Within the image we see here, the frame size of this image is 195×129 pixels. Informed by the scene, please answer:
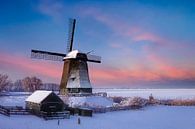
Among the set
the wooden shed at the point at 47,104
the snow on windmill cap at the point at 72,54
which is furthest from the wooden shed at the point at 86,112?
the snow on windmill cap at the point at 72,54

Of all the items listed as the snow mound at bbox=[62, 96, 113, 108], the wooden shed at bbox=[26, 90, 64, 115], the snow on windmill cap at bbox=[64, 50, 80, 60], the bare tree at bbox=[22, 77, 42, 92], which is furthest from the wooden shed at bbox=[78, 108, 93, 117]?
the bare tree at bbox=[22, 77, 42, 92]

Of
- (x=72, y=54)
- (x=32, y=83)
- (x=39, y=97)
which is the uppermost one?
(x=72, y=54)

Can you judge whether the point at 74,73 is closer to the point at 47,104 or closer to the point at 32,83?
the point at 47,104

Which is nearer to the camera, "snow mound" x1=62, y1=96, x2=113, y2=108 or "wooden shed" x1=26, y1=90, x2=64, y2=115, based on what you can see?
"wooden shed" x1=26, y1=90, x2=64, y2=115

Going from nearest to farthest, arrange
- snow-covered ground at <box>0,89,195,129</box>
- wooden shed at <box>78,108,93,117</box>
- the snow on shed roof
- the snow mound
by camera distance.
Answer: snow-covered ground at <box>0,89,195,129</box>
the snow on shed roof
wooden shed at <box>78,108,93,117</box>
the snow mound

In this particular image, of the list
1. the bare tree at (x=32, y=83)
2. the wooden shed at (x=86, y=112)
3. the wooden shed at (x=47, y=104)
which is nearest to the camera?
the wooden shed at (x=47, y=104)

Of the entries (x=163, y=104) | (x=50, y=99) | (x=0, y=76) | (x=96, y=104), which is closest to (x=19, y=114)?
(x=50, y=99)

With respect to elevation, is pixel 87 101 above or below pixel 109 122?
above

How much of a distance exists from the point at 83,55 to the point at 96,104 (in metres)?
9.43

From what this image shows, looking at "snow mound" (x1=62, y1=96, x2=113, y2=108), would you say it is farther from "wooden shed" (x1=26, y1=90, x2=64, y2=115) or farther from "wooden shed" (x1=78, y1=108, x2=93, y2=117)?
"wooden shed" (x1=26, y1=90, x2=64, y2=115)

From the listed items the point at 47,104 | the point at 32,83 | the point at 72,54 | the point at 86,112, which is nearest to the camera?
the point at 47,104

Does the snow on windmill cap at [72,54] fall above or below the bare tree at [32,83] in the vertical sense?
above

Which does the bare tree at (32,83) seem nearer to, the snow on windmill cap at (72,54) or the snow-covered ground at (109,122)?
the snow on windmill cap at (72,54)

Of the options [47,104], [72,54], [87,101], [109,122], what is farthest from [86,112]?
[72,54]
